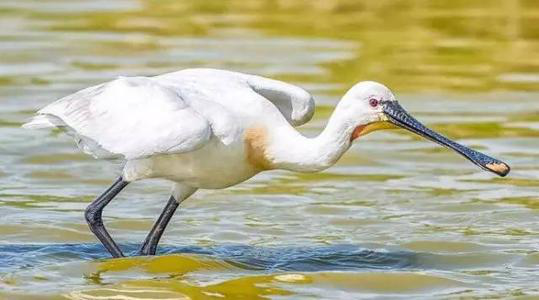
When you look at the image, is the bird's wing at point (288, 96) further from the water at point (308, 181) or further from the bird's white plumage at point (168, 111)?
the water at point (308, 181)

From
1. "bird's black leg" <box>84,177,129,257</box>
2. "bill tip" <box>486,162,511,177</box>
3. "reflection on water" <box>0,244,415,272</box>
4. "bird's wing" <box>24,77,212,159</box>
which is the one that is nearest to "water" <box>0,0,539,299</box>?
"reflection on water" <box>0,244,415,272</box>

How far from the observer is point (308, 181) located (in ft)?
46.9

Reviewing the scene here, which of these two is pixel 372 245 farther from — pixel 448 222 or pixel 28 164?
pixel 28 164

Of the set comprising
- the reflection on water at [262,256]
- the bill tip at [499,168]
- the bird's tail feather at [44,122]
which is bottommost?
the reflection on water at [262,256]

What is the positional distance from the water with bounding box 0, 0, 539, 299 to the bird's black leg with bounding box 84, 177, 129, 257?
17cm

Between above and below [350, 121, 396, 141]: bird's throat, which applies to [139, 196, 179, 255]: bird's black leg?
below

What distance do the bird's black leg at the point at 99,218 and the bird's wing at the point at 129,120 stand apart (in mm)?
380

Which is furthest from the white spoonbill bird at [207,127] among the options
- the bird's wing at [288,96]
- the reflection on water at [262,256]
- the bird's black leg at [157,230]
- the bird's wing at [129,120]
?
the reflection on water at [262,256]

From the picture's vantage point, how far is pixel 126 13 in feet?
79.9

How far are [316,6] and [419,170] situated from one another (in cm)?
1012

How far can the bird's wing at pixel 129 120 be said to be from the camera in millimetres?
10336

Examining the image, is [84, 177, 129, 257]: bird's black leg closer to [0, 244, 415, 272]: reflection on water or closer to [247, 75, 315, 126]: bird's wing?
[0, 244, 415, 272]: reflection on water

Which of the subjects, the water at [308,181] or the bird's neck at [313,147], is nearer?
the bird's neck at [313,147]

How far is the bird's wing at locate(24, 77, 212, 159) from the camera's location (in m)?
10.3
